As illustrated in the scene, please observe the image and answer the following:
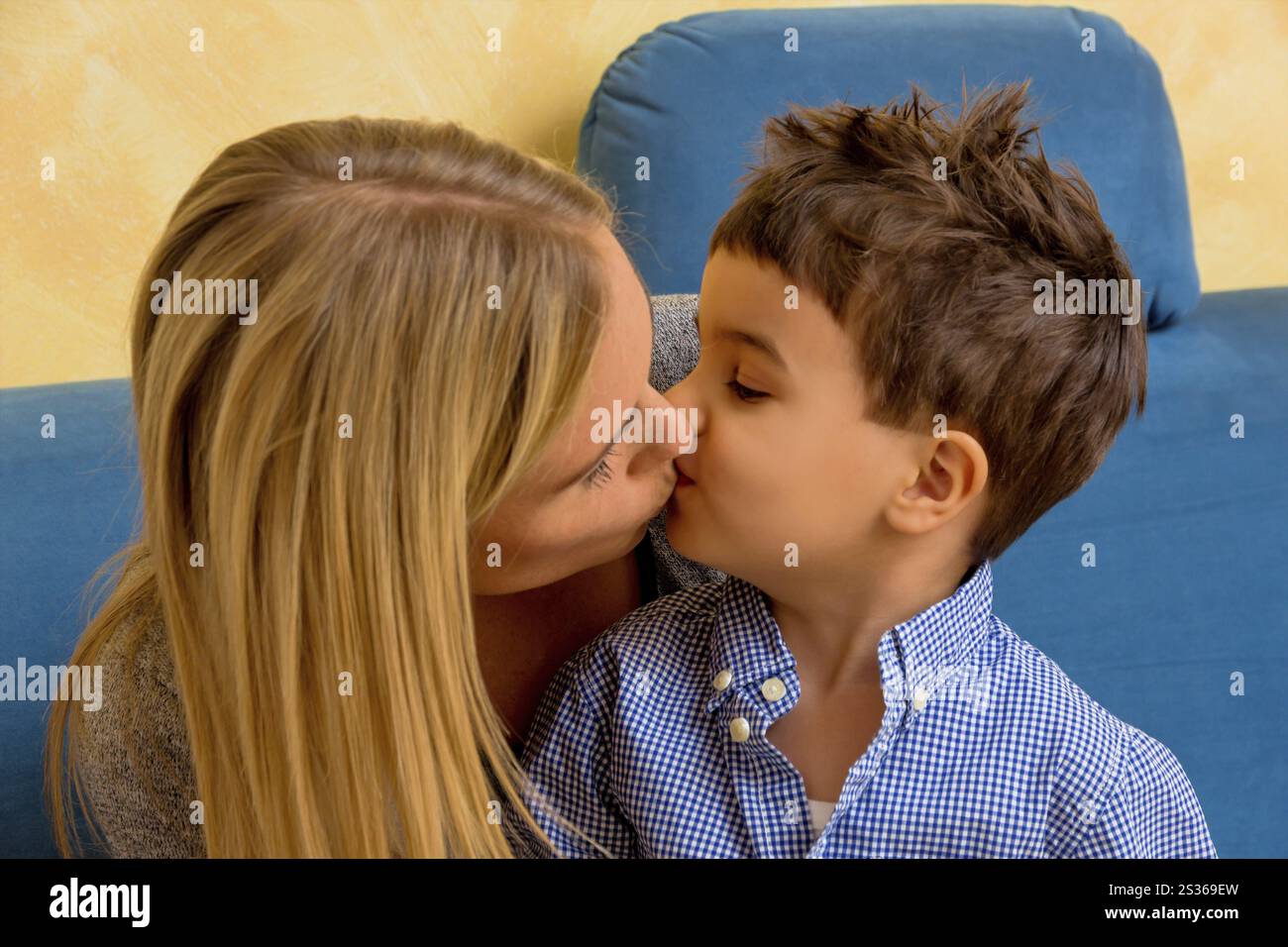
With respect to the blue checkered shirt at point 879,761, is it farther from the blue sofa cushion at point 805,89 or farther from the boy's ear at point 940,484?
the blue sofa cushion at point 805,89

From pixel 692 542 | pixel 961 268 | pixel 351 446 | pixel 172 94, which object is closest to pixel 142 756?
pixel 351 446

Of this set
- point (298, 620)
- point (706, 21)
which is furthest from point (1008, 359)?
point (706, 21)

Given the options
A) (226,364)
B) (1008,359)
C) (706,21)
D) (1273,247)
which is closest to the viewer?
(226,364)

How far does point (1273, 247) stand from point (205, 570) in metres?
1.68

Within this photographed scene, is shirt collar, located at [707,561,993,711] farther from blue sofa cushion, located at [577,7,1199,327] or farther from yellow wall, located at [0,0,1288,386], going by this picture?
yellow wall, located at [0,0,1288,386]

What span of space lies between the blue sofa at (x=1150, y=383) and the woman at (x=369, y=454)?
507 millimetres

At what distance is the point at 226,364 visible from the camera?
0.76 meters

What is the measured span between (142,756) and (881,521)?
0.56 m

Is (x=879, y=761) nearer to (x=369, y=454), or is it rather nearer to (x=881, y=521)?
(x=881, y=521)

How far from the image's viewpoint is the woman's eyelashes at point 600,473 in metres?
0.84

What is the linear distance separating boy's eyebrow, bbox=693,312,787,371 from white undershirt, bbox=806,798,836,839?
315 millimetres
